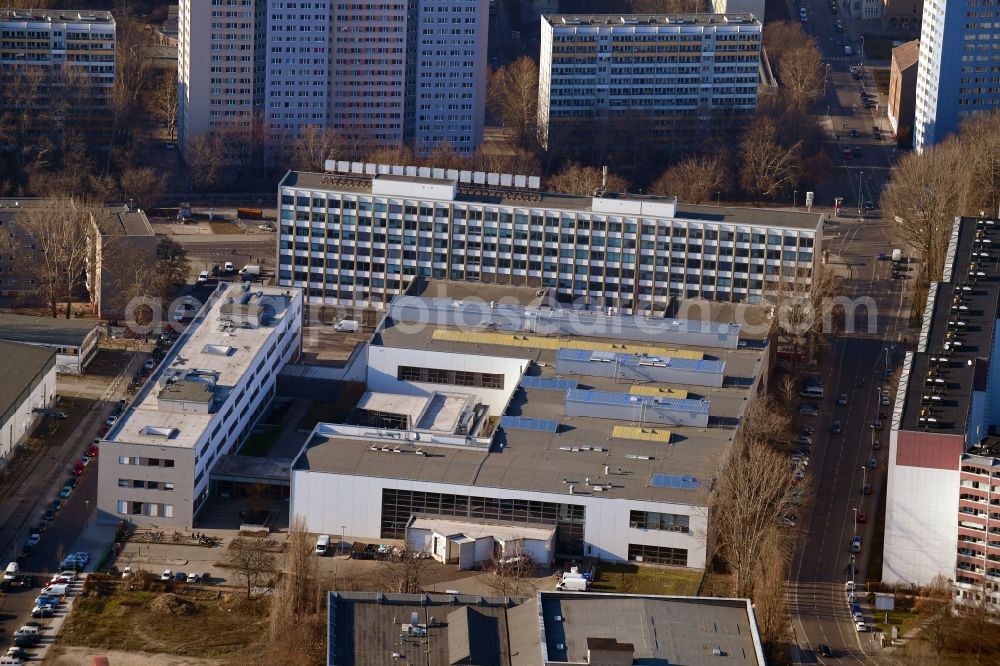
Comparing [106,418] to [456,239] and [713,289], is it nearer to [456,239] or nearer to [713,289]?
[456,239]

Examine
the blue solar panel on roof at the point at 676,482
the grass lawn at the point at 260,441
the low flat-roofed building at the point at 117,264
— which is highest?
the low flat-roofed building at the point at 117,264

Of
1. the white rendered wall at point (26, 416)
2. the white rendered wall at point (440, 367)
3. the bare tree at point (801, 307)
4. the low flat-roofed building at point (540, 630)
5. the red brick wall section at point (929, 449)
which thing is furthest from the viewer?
the bare tree at point (801, 307)

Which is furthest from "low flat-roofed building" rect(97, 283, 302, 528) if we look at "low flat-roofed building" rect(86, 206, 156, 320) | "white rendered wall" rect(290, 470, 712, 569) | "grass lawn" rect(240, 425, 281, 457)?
"low flat-roofed building" rect(86, 206, 156, 320)

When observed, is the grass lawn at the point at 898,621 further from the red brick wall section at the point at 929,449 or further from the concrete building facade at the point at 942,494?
the red brick wall section at the point at 929,449

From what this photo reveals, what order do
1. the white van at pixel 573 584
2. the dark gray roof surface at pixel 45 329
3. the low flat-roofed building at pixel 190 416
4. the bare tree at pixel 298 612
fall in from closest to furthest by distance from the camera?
the bare tree at pixel 298 612 < the white van at pixel 573 584 < the low flat-roofed building at pixel 190 416 < the dark gray roof surface at pixel 45 329

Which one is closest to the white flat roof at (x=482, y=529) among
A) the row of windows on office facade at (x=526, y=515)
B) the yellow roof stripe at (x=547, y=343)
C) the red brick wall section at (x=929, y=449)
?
the row of windows on office facade at (x=526, y=515)

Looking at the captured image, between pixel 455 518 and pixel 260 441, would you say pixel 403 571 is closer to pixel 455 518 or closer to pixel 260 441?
pixel 455 518

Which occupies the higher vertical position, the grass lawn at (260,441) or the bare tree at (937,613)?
the grass lawn at (260,441)
